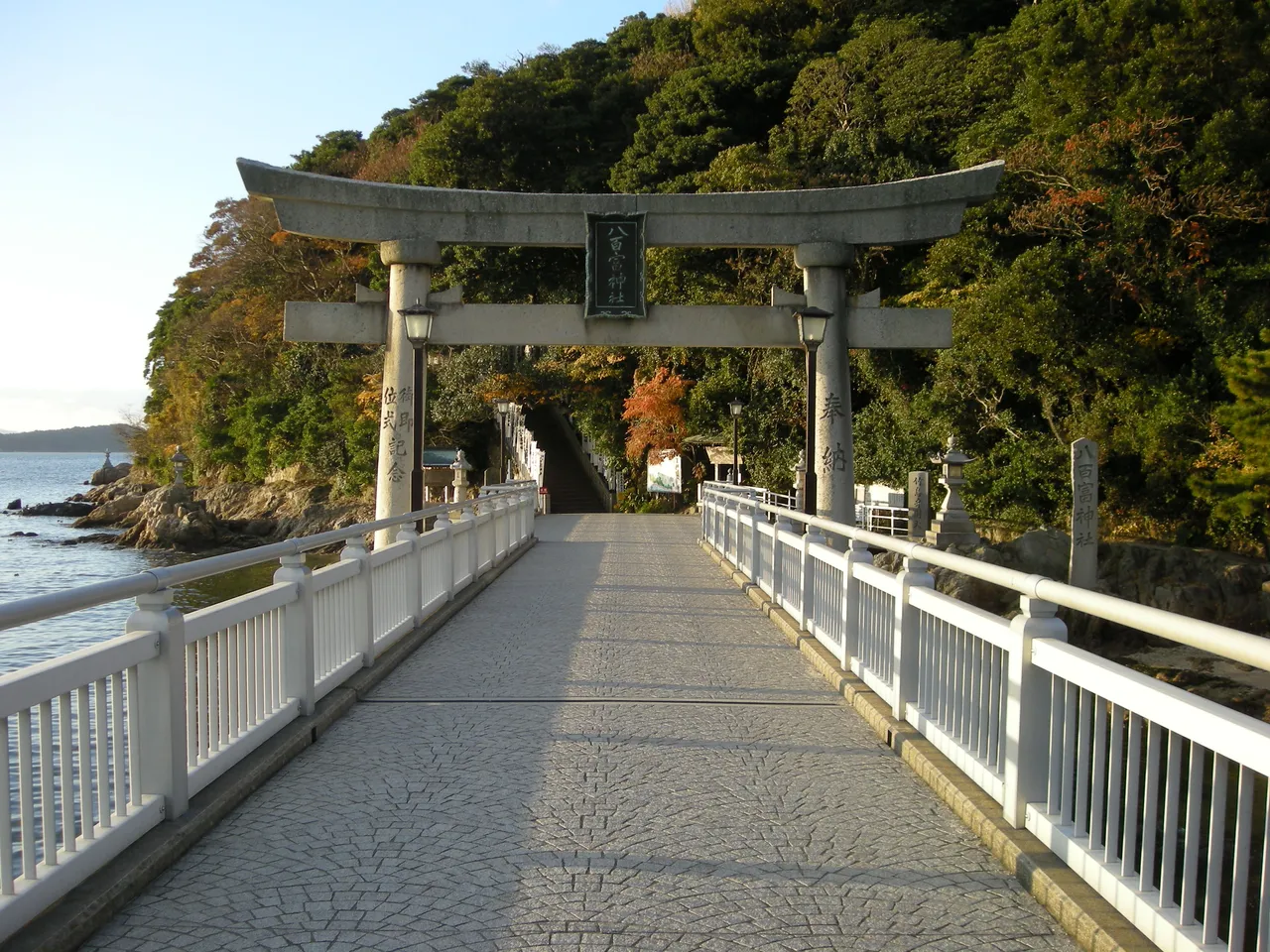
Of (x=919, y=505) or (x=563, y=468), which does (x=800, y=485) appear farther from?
(x=563, y=468)

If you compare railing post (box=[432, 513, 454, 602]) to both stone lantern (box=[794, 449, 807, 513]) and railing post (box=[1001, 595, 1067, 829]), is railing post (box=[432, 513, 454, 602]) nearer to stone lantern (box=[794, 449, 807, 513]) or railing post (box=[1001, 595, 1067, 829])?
railing post (box=[1001, 595, 1067, 829])

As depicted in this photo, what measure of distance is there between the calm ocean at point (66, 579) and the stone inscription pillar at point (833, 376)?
33.4 feet

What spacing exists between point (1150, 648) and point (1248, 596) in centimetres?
321

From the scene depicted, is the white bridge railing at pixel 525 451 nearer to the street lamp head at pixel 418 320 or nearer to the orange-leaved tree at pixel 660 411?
the orange-leaved tree at pixel 660 411

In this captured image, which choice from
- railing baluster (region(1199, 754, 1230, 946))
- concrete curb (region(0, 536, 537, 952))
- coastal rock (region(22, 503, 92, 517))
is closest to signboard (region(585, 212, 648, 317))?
concrete curb (region(0, 536, 537, 952))

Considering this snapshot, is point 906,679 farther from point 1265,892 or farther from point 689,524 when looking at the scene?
point 689,524

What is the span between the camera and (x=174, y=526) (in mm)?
40656

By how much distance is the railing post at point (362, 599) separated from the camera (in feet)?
23.7

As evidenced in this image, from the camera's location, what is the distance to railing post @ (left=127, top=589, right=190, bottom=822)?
400 centimetres

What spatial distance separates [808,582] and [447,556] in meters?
3.99

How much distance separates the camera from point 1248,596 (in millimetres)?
20703

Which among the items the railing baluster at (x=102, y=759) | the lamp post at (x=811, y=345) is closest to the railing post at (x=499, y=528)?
the lamp post at (x=811, y=345)

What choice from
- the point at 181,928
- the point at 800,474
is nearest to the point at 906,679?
the point at 181,928

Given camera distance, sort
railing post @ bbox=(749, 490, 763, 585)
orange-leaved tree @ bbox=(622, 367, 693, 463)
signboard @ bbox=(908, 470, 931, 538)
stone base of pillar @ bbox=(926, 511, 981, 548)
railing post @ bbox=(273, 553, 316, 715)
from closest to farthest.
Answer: railing post @ bbox=(273, 553, 316, 715) → railing post @ bbox=(749, 490, 763, 585) → stone base of pillar @ bbox=(926, 511, 981, 548) → signboard @ bbox=(908, 470, 931, 538) → orange-leaved tree @ bbox=(622, 367, 693, 463)
